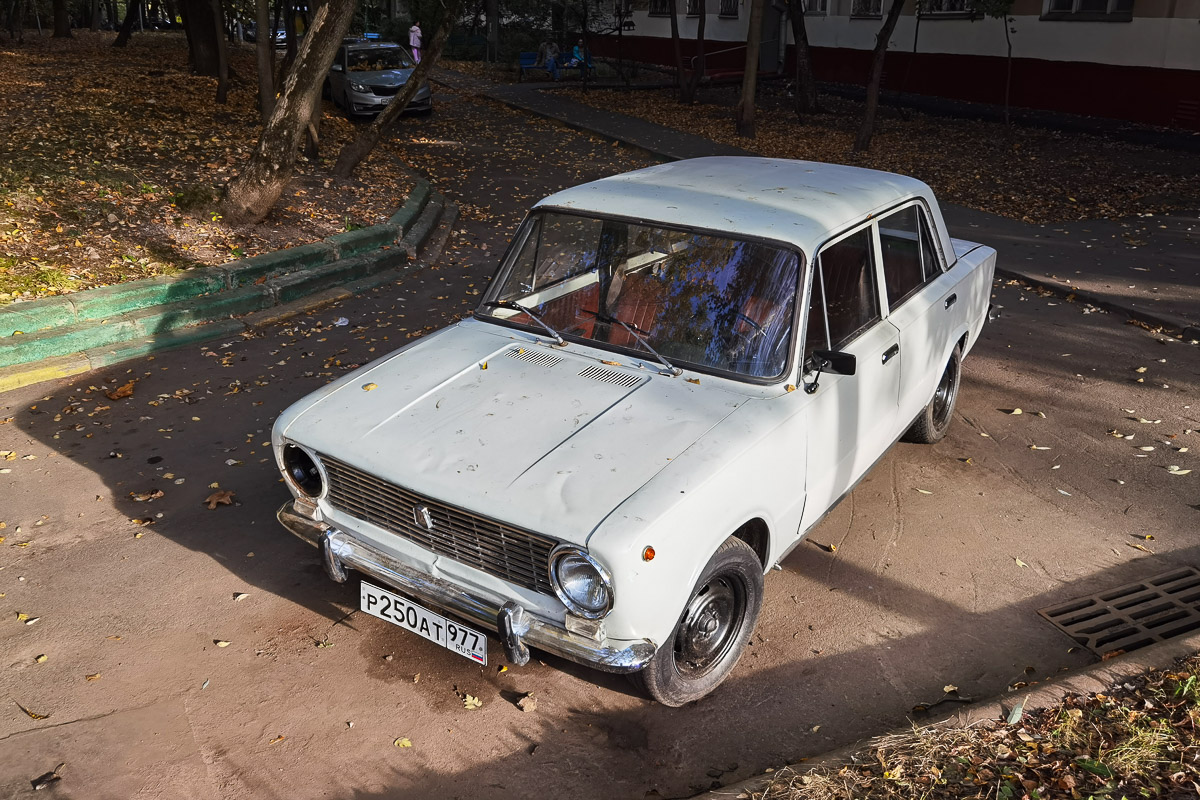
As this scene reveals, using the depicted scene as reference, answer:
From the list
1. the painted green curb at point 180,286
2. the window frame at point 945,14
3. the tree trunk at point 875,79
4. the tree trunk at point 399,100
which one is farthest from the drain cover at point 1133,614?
the window frame at point 945,14

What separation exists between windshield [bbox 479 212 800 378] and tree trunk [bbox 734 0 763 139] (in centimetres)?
1286

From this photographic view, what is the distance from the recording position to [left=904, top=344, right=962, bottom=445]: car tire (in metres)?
5.87

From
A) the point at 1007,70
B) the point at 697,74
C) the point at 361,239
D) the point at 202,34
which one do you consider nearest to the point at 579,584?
the point at 361,239

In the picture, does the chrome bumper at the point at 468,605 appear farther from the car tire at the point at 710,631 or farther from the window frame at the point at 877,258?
the window frame at the point at 877,258

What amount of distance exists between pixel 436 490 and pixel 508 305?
4.75 feet

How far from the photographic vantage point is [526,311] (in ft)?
14.9

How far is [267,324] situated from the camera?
810cm

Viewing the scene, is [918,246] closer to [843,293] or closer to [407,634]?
[843,293]

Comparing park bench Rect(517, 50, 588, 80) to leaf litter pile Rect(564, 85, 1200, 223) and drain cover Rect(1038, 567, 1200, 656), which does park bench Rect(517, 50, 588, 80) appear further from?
drain cover Rect(1038, 567, 1200, 656)

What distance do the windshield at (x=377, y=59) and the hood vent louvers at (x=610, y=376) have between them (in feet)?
59.4

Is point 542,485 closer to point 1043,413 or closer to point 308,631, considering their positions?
point 308,631

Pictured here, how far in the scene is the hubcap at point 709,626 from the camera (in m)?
3.63

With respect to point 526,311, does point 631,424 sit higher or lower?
lower

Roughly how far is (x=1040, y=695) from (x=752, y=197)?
2.59 meters
